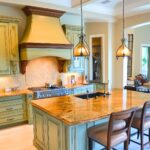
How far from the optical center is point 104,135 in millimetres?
2619

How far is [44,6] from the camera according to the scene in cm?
486

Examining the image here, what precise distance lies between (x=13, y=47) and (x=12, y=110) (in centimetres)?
162

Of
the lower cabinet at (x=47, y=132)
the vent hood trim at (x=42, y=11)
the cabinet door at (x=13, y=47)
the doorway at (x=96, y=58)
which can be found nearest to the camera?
the lower cabinet at (x=47, y=132)

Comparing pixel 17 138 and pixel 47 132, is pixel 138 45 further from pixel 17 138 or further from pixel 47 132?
pixel 47 132

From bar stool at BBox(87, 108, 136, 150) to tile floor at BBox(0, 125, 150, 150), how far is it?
0.50 meters

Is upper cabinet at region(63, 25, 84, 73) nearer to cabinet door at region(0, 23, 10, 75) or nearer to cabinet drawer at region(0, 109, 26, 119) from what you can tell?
cabinet door at region(0, 23, 10, 75)

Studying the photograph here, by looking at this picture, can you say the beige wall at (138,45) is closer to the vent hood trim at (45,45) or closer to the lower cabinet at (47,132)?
the vent hood trim at (45,45)

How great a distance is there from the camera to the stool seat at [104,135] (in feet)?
8.33

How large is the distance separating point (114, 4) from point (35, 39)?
9.52 ft

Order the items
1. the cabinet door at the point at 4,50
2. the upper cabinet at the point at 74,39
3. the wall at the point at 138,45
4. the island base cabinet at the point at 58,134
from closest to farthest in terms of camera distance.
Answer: the island base cabinet at the point at 58,134
the cabinet door at the point at 4,50
the upper cabinet at the point at 74,39
the wall at the point at 138,45

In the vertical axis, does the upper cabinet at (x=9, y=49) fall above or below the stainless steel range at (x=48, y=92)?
above

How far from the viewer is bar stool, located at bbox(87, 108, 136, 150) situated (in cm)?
243

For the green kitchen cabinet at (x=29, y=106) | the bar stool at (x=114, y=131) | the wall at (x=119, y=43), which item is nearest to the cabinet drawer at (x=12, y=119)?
the green kitchen cabinet at (x=29, y=106)

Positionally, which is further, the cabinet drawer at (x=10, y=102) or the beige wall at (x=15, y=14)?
the beige wall at (x=15, y=14)
